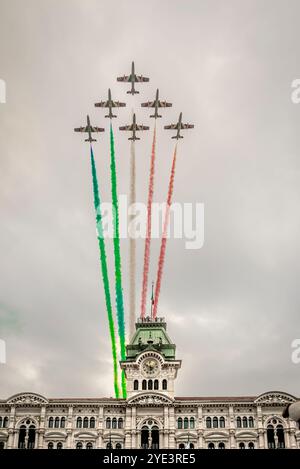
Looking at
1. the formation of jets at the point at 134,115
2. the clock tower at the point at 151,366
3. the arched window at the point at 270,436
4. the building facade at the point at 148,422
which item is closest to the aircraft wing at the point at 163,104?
the formation of jets at the point at 134,115

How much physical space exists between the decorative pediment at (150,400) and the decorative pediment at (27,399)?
13.1 meters

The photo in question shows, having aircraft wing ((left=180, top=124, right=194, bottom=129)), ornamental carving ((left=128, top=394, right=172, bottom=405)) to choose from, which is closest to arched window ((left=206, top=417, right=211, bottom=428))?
ornamental carving ((left=128, top=394, right=172, bottom=405))

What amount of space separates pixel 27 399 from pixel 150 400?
724 inches

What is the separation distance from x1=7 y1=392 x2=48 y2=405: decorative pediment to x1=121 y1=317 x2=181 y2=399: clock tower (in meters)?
13.0

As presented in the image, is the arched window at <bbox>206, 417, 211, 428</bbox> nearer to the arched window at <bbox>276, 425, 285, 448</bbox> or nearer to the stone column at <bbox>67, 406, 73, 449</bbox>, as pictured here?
the arched window at <bbox>276, 425, 285, 448</bbox>

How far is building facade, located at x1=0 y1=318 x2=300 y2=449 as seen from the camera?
7781 cm

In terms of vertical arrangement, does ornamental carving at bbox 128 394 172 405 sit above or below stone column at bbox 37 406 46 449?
above

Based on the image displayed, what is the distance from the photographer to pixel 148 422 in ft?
259

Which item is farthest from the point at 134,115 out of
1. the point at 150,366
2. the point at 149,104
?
→ the point at 150,366

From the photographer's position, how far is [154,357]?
84.8 meters

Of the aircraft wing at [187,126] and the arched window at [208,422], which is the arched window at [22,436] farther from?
the aircraft wing at [187,126]

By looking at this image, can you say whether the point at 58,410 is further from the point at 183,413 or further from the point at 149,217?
the point at 149,217

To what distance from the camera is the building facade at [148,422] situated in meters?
77.8
